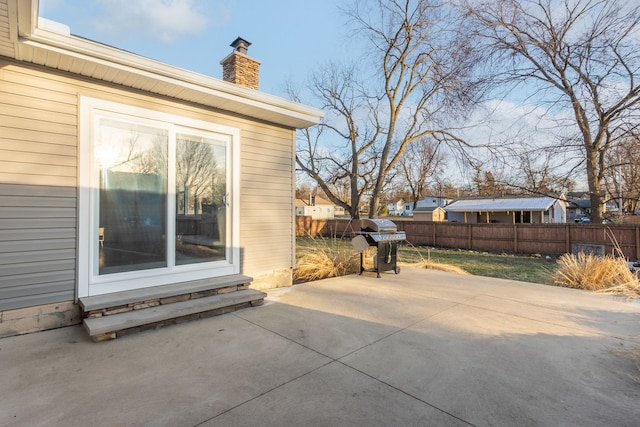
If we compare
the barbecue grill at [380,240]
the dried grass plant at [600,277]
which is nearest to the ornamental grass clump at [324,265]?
the barbecue grill at [380,240]

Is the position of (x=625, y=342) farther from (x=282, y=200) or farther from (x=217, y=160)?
(x=217, y=160)

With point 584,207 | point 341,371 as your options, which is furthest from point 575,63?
point 341,371

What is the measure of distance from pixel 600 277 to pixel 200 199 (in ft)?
20.7

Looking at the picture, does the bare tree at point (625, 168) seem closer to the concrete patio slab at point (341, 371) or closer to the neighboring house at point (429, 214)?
the concrete patio slab at point (341, 371)

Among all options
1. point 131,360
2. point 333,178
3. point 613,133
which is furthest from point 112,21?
point 613,133

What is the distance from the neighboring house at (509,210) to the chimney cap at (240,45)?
2009cm

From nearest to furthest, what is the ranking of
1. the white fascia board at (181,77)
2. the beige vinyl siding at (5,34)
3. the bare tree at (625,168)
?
the beige vinyl siding at (5,34) → the white fascia board at (181,77) → the bare tree at (625,168)

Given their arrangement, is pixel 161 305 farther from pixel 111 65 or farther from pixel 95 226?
pixel 111 65

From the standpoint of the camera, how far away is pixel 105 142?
3.43 m

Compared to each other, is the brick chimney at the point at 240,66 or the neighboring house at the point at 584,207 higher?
the brick chimney at the point at 240,66

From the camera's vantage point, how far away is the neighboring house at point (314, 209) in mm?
48844

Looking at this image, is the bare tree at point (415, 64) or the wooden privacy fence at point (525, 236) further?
the bare tree at point (415, 64)

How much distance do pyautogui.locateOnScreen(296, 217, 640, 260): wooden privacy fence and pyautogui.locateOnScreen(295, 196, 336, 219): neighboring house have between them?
94.3 feet

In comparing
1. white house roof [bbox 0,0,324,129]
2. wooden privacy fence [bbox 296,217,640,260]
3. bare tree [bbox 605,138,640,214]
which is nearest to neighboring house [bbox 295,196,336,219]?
wooden privacy fence [bbox 296,217,640,260]
